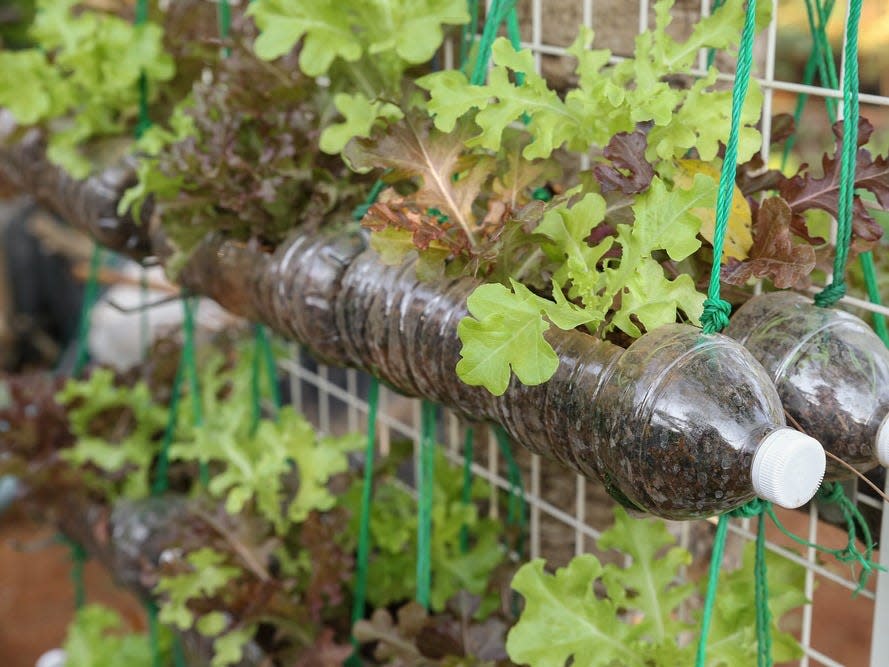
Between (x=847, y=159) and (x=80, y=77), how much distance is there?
869 millimetres

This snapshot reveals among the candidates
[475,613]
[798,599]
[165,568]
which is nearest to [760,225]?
[798,599]

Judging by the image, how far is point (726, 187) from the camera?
606 millimetres

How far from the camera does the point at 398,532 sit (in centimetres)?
109

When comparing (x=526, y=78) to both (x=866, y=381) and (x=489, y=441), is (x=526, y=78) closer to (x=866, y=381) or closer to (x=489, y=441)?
(x=866, y=381)

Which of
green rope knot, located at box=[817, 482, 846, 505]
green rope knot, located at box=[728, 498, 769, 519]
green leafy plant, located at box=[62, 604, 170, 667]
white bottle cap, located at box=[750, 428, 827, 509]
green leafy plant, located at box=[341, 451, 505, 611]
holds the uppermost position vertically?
white bottle cap, located at box=[750, 428, 827, 509]

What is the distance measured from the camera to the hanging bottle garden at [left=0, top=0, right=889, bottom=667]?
615mm

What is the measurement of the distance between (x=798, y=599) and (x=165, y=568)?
60cm

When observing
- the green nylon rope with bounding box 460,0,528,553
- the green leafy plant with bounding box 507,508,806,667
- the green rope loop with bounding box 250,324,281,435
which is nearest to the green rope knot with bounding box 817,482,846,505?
the green leafy plant with bounding box 507,508,806,667

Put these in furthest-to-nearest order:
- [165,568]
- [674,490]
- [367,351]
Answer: [165,568], [367,351], [674,490]

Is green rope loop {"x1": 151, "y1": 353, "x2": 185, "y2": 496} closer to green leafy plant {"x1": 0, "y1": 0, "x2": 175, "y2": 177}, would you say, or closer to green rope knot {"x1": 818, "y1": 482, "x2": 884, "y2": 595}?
green leafy plant {"x1": 0, "y1": 0, "x2": 175, "y2": 177}

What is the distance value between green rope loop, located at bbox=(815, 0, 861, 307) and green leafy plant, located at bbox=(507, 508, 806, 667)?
0.24 meters

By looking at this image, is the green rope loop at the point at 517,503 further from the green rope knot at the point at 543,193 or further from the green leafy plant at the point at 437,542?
the green rope knot at the point at 543,193

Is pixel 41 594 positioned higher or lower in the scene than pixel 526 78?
lower

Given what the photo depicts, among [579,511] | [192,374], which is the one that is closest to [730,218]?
[579,511]
